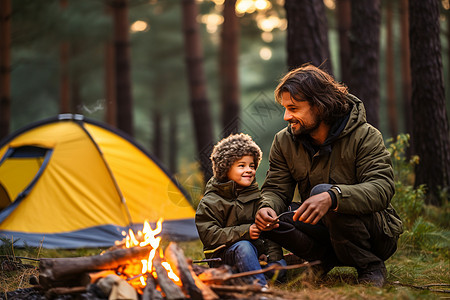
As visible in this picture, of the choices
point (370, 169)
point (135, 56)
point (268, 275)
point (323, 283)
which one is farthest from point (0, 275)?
point (135, 56)

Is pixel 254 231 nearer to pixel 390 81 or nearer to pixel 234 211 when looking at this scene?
pixel 234 211

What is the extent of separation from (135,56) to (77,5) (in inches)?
237

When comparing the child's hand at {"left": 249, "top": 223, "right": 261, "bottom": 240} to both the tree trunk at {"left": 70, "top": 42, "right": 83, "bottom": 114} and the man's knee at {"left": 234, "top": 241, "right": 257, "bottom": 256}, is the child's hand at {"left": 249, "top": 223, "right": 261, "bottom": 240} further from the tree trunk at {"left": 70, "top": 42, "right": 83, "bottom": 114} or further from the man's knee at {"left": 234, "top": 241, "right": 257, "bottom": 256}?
the tree trunk at {"left": 70, "top": 42, "right": 83, "bottom": 114}

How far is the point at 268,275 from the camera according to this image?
351cm

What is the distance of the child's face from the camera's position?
367cm

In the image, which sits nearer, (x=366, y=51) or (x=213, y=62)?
(x=366, y=51)

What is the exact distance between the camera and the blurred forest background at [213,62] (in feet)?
19.7

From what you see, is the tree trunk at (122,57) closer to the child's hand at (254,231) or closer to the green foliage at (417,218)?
the green foliage at (417,218)

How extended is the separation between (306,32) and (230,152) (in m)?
2.73

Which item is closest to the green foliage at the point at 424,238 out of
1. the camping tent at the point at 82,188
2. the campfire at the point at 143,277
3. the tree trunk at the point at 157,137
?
the campfire at the point at 143,277

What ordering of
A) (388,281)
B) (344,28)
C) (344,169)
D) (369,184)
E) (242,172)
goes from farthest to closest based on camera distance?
(344,28), (242,172), (388,281), (344,169), (369,184)

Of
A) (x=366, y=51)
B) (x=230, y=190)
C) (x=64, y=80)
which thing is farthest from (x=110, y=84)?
(x=230, y=190)

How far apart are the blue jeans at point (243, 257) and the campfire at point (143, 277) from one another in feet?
0.94

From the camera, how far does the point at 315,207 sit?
2986 millimetres
